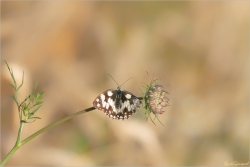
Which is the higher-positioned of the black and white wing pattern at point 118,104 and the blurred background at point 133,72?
the blurred background at point 133,72

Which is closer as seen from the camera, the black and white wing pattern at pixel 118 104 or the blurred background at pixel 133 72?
the black and white wing pattern at pixel 118 104

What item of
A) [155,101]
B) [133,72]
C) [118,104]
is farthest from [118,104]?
[133,72]

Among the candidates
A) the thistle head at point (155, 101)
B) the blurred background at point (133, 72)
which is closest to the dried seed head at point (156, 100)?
the thistle head at point (155, 101)

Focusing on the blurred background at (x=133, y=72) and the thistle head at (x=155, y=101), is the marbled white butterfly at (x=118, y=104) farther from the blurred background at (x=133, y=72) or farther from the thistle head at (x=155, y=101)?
the blurred background at (x=133, y=72)

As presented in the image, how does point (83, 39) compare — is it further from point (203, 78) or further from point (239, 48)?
point (239, 48)

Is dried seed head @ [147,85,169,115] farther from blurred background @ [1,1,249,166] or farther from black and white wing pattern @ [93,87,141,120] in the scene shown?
blurred background @ [1,1,249,166]

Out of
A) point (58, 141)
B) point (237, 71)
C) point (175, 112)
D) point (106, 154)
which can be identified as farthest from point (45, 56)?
point (237, 71)
